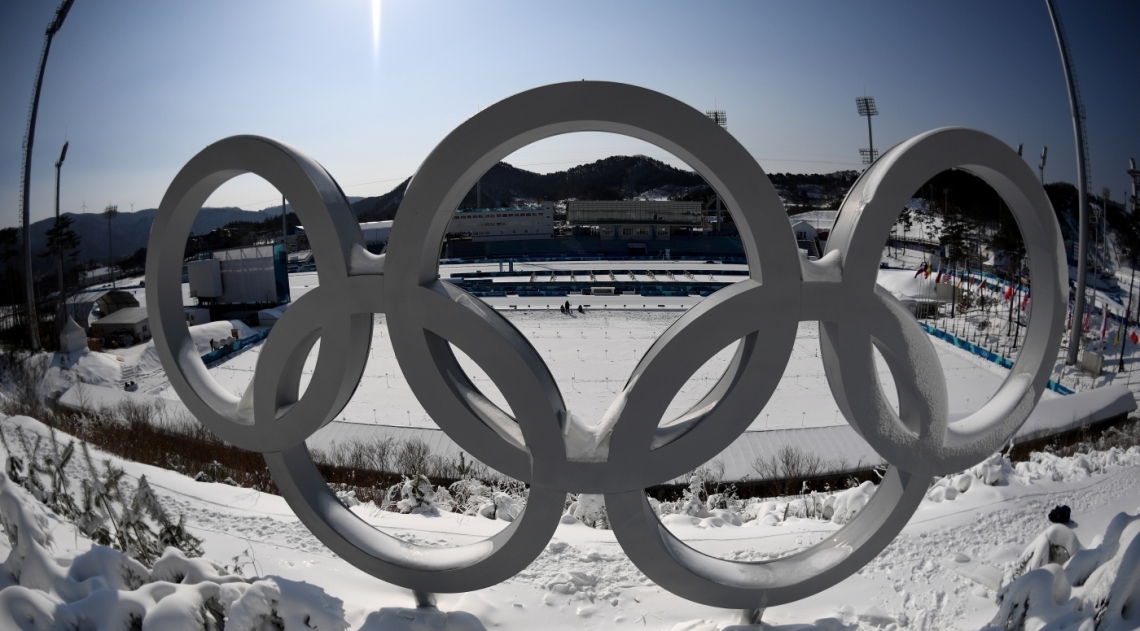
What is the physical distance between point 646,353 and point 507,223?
2365 inches

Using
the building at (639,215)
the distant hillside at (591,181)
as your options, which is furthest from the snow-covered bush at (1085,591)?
the distant hillside at (591,181)

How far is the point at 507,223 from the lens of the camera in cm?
6388

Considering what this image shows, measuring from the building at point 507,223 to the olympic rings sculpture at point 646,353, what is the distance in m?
57.2

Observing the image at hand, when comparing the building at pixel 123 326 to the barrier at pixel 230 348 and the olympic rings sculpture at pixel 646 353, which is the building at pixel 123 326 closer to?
the barrier at pixel 230 348

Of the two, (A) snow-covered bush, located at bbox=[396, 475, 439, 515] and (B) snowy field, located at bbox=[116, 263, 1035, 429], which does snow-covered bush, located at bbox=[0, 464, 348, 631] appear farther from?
(B) snowy field, located at bbox=[116, 263, 1035, 429]

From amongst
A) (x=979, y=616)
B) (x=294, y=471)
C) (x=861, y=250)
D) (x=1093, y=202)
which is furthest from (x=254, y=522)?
(x=1093, y=202)

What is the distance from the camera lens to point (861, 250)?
16.4ft

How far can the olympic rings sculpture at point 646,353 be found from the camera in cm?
489

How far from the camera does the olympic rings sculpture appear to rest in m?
4.89

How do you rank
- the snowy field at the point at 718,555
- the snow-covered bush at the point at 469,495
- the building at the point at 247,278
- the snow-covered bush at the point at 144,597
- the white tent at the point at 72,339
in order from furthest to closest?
the building at the point at 247,278, the white tent at the point at 72,339, the snow-covered bush at the point at 469,495, the snowy field at the point at 718,555, the snow-covered bush at the point at 144,597

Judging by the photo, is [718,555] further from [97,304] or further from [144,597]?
[97,304]

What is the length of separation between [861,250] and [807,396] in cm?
1407

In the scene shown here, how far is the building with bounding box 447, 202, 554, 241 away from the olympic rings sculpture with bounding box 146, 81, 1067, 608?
57154 mm

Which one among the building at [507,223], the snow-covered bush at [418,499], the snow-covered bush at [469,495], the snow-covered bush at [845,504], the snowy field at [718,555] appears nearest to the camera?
the snowy field at [718,555]
